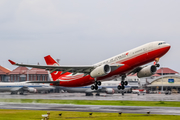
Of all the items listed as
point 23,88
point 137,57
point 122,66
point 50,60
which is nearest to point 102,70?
point 122,66

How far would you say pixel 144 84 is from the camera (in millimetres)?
152250

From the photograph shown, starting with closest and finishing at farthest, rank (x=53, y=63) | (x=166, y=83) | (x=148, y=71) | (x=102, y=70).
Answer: (x=102, y=70)
(x=148, y=71)
(x=53, y=63)
(x=166, y=83)

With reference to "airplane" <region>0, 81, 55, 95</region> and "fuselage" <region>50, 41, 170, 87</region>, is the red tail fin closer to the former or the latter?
"fuselage" <region>50, 41, 170, 87</region>

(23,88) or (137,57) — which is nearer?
(137,57)

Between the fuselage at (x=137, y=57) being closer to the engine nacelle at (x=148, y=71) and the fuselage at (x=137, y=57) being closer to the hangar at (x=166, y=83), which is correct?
the engine nacelle at (x=148, y=71)

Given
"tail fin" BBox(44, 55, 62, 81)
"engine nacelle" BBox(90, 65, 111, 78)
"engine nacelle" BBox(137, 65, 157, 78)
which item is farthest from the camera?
"tail fin" BBox(44, 55, 62, 81)

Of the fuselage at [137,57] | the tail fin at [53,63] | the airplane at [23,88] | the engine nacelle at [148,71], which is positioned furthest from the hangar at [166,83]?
the fuselage at [137,57]

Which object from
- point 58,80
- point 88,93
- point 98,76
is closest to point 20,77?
point 88,93

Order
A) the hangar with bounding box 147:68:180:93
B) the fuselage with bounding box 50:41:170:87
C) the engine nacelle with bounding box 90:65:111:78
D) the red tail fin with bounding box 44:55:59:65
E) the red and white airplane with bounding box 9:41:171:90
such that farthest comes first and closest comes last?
the hangar with bounding box 147:68:180:93, the red tail fin with bounding box 44:55:59:65, the engine nacelle with bounding box 90:65:111:78, the red and white airplane with bounding box 9:41:171:90, the fuselage with bounding box 50:41:170:87

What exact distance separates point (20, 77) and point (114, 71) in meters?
147

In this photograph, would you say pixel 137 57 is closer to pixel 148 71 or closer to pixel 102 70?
pixel 102 70

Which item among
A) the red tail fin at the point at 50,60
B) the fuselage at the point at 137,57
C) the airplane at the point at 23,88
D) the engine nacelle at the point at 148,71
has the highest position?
the red tail fin at the point at 50,60

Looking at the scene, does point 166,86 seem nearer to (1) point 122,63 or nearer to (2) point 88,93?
(2) point 88,93

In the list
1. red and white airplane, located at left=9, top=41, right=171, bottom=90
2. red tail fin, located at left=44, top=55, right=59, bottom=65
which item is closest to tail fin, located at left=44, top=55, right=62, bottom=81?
red tail fin, located at left=44, top=55, right=59, bottom=65
